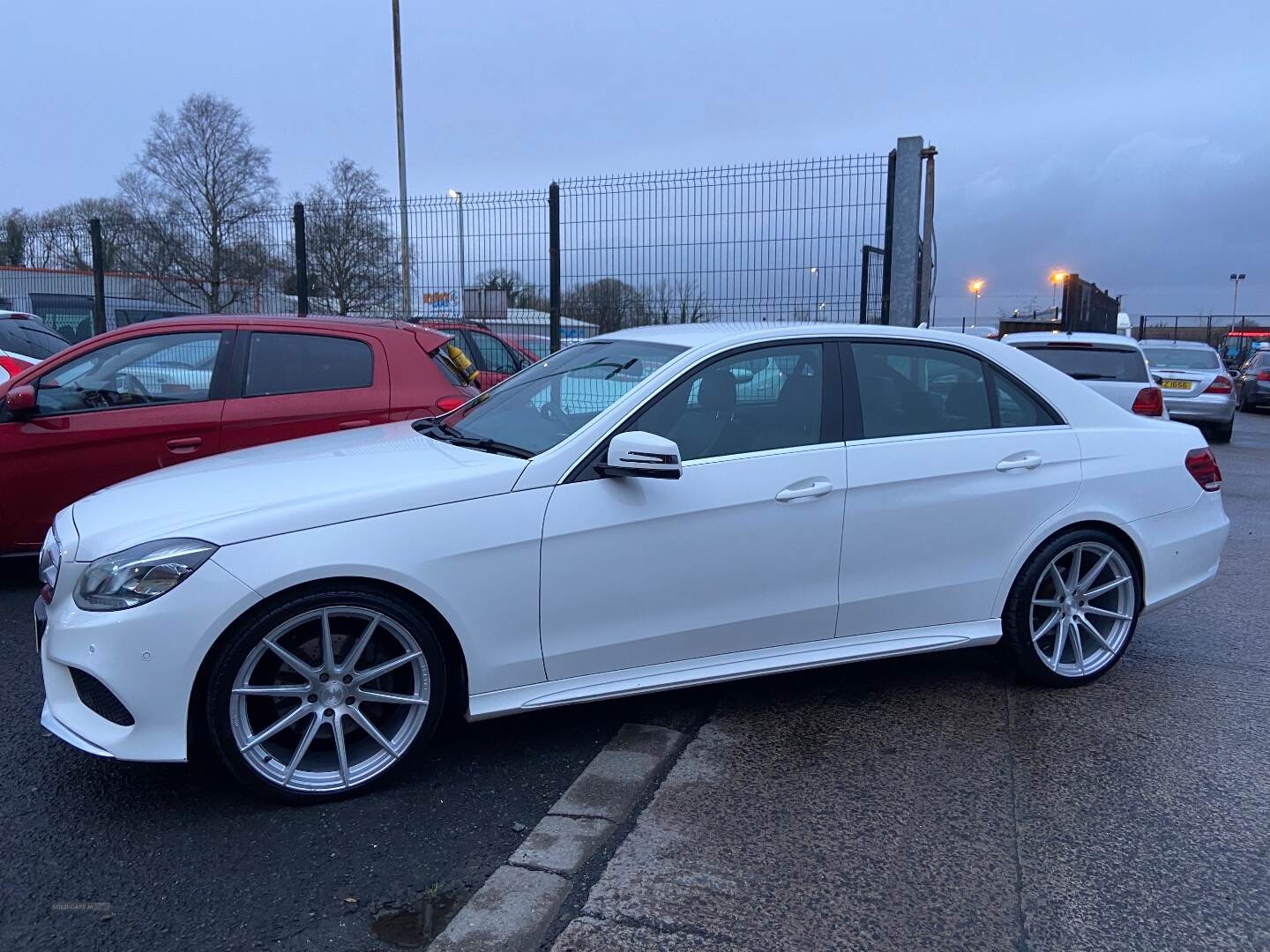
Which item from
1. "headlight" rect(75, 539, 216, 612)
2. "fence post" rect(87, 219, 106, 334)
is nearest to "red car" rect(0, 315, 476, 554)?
"headlight" rect(75, 539, 216, 612)

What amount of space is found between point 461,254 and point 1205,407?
11534 mm

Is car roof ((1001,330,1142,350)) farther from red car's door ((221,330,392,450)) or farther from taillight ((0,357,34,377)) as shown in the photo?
taillight ((0,357,34,377))

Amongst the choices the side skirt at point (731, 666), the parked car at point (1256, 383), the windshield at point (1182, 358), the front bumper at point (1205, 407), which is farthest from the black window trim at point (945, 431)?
the parked car at point (1256, 383)

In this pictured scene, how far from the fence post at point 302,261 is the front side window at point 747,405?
9.20 m

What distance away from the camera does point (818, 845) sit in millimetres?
3035

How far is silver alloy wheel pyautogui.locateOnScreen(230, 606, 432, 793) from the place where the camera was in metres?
3.12

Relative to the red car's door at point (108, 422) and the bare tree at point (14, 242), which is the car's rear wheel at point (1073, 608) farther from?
the bare tree at point (14, 242)

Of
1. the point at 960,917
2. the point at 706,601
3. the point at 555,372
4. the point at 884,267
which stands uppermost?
the point at 884,267

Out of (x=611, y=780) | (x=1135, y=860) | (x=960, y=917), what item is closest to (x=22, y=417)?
(x=611, y=780)

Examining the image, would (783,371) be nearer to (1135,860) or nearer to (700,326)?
(700,326)

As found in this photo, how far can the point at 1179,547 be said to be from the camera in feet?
14.6

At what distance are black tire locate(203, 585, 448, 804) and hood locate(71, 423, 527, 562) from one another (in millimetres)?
247

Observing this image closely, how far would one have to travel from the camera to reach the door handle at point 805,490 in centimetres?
367

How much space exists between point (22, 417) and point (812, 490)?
4.44 metres
